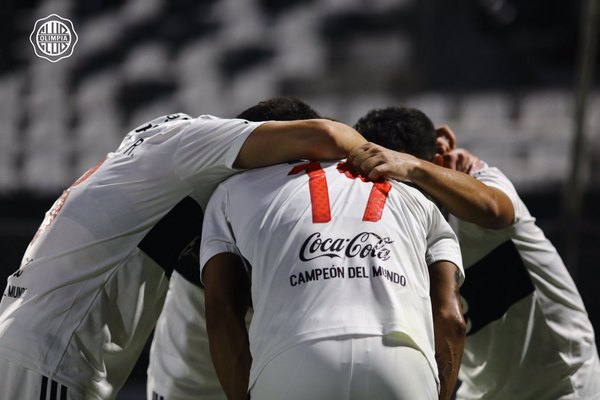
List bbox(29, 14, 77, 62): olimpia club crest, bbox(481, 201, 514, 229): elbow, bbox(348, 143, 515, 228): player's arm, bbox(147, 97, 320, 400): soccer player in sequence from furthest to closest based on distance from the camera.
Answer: bbox(29, 14, 77, 62): olimpia club crest, bbox(147, 97, 320, 400): soccer player, bbox(481, 201, 514, 229): elbow, bbox(348, 143, 515, 228): player's arm

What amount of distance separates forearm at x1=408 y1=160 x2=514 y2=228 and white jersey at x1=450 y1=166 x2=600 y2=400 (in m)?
0.24

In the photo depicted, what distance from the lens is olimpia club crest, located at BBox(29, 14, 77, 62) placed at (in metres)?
6.14

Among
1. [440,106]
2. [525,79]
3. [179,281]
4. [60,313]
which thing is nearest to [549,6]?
[525,79]

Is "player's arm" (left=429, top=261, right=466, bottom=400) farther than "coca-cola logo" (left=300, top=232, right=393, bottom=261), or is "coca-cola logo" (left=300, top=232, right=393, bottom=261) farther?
"player's arm" (left=429, top=261, right=466, bottom=400)

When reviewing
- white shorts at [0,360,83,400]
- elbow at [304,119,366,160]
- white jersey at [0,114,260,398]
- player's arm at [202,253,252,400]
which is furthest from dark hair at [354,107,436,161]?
white shorts at [0,360,83,400]

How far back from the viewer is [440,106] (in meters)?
7.52

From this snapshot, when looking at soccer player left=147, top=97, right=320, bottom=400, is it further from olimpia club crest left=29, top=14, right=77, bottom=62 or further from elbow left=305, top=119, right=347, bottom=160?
olimpia club crest left=29, top=14, right=77, bottom=62

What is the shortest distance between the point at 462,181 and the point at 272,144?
540 millimetres

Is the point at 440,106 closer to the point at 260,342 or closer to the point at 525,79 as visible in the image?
the point at 525,79

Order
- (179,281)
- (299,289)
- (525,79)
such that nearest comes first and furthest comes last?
(299,289) → (179,281) → (525,79)

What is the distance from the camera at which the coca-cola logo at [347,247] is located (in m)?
1.97

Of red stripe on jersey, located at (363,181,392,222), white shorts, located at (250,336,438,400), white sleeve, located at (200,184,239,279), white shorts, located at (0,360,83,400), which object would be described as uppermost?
red stripe on jersey, located at (363,181,392,222)

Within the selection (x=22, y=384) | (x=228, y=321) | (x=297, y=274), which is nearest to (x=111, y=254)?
(x=22, y=384)

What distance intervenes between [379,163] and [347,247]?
0.32 m
